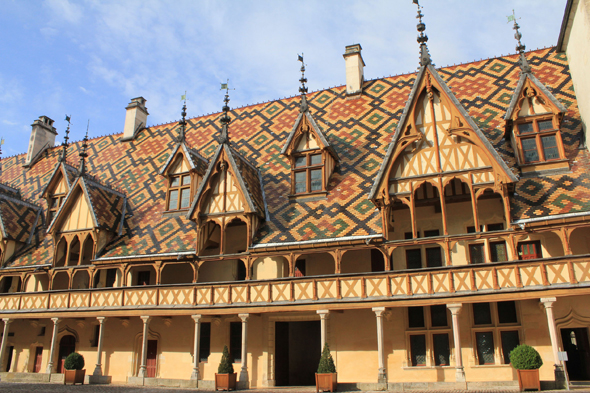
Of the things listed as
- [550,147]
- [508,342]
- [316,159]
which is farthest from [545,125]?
[316,159]

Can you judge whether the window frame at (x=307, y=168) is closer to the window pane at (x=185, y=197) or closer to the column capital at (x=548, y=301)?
the window pane at (x=185, y=197)

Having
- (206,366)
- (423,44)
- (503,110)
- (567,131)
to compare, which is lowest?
(206,366)

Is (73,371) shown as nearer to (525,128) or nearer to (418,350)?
(418,350)

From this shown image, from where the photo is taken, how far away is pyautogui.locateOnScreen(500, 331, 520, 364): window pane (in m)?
16.4

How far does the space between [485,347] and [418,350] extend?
2217mm

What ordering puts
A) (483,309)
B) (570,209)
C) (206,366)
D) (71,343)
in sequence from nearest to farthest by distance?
(570,209)
(483,309)
(206,366)
(71,343)

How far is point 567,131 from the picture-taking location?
60.5 feet

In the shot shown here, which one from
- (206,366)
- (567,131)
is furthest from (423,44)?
(206,366)

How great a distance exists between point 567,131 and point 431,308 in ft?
27.1

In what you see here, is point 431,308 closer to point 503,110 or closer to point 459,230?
point 459,230

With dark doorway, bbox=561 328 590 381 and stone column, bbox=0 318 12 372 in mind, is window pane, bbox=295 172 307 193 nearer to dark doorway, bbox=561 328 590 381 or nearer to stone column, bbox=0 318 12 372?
dark doorway, bbox=561 328 590 381

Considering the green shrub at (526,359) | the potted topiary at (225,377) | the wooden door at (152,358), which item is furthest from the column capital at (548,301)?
the wooden door at (152,358)

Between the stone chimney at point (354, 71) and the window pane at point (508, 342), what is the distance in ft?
45.9

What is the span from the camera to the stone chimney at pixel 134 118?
3102 centimetres
